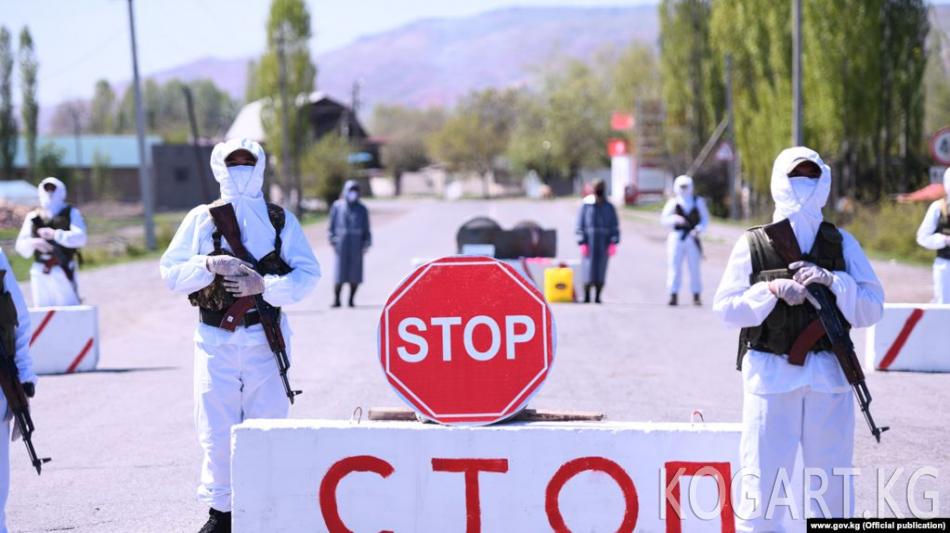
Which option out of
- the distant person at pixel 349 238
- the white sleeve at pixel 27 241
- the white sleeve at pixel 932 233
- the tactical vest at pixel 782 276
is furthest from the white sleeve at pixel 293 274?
the distant person at pixel 349 238

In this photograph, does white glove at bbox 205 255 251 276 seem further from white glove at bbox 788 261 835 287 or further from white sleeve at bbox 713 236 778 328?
white glove at bbox 788 261 835 287

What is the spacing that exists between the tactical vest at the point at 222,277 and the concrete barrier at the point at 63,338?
6738mm

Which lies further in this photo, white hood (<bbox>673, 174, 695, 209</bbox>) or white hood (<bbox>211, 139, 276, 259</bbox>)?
white hood (<bbox>673, 174, 695, 209</bbox>)

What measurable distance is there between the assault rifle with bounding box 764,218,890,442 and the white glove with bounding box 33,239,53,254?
994cm

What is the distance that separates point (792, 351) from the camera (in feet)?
17.4

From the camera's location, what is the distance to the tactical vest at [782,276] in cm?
534

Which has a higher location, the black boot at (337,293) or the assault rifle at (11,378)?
the assault rifle at (11,378)

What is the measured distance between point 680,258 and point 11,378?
1335cm

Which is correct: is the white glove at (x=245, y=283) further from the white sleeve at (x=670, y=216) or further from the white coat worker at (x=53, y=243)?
the white sleeve at (x=670, y=216)

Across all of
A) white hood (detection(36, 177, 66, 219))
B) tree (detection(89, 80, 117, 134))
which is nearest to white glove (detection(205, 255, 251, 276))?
white hood (detection(36, 177, 66, 219))

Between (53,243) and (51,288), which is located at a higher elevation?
(53,243)

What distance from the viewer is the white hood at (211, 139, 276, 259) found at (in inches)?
245

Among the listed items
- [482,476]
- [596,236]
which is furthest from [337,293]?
[482,476]

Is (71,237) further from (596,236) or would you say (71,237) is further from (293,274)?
(596,236)
